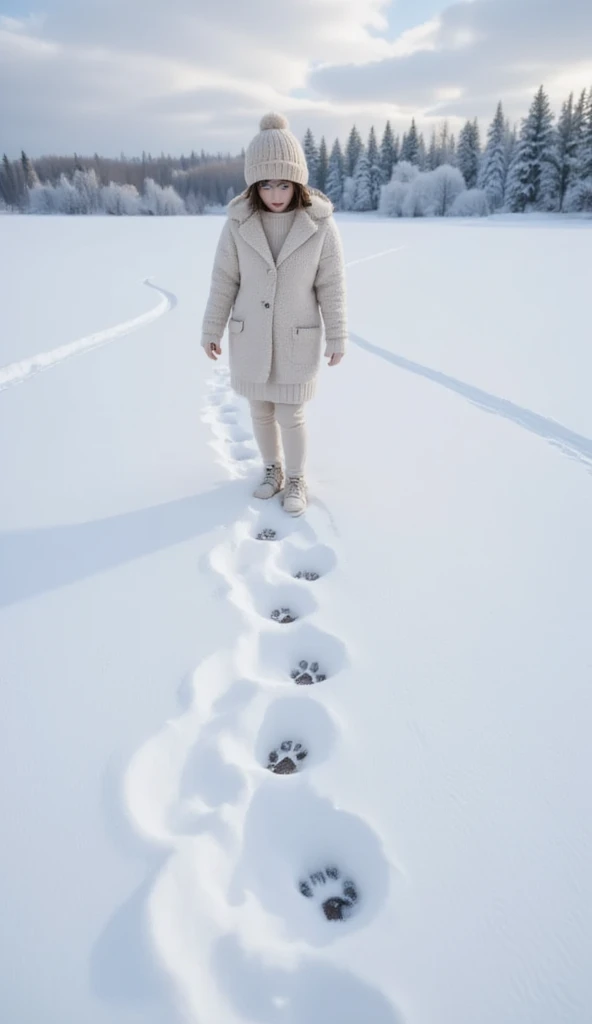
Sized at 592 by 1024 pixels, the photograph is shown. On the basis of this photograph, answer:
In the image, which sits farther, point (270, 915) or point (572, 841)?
point (572, 841)

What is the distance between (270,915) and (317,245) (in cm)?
193

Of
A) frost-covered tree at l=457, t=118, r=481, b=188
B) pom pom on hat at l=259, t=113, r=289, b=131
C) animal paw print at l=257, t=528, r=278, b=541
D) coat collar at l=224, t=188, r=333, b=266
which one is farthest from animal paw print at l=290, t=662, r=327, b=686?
frost-covered tree at l=457, t=118, r=481, b=188

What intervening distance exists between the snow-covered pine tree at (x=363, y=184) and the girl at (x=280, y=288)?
49208 mm

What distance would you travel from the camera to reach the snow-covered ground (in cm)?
88

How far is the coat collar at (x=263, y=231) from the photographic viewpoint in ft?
6.22

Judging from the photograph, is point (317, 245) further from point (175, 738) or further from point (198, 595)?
point (175, 738)

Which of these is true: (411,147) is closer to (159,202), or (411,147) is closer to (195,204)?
(159,202)

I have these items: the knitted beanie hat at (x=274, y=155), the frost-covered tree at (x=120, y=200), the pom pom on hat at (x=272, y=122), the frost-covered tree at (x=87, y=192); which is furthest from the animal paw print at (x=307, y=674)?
the frost-covered tree at (x=87, y=192)

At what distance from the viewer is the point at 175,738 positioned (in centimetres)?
124

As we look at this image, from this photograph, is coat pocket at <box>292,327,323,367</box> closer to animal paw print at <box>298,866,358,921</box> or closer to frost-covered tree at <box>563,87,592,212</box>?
animal paw print at <box>298,866,358,921</box>

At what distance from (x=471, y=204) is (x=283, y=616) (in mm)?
41785

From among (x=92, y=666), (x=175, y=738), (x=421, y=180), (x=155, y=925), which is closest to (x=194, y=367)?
(x=92, y=666)

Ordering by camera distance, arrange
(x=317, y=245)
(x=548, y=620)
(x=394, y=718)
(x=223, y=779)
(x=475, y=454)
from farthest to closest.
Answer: (x=475, y=454)
(x=317, y=245)
(x=548, y=620)
(x=394, y=718)
(x=223, y=779)

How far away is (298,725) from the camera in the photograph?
1298 mm
